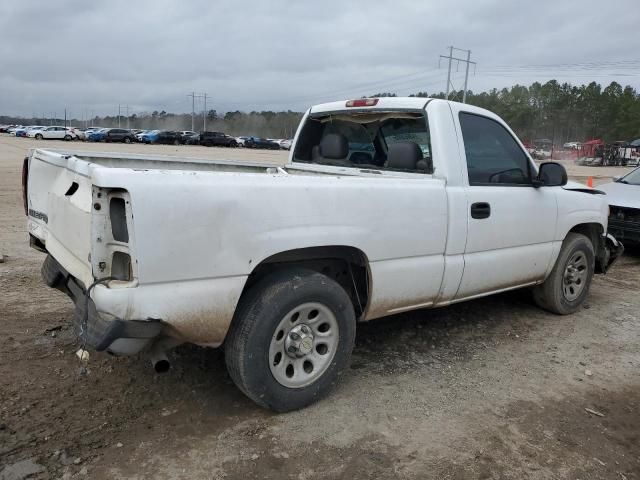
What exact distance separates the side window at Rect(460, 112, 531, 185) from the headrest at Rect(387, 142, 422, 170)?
1.30 feet

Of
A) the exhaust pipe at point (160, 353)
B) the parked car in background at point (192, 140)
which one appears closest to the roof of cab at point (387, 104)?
the exhaust pipe at point (160, 353)

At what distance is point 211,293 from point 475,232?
2121mm

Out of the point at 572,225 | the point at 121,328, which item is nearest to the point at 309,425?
the point at 121,328

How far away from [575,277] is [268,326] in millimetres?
3678

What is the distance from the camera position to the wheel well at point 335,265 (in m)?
3.25

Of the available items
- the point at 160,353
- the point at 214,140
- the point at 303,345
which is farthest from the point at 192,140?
the point at 160,353

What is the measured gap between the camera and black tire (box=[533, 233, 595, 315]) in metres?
5.22

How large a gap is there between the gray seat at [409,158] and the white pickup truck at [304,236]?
0.01 m

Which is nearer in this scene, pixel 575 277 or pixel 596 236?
pixel 575 277

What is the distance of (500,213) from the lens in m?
4.28

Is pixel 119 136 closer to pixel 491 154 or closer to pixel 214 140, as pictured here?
pixel 214 140

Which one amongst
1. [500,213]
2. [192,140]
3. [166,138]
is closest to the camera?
[500,213]

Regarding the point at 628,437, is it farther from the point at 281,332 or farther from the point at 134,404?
the point at 134,404

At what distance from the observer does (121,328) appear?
8.68 ft
